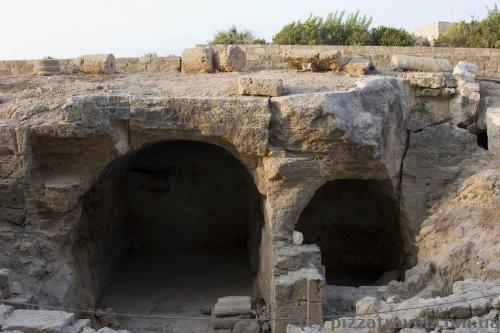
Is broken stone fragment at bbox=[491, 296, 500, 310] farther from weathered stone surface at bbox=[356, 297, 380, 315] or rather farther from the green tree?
the green tree

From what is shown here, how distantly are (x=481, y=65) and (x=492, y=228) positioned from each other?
572cm

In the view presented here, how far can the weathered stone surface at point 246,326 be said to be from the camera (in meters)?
7.48

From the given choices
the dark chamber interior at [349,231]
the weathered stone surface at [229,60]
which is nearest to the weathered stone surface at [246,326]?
the dark chamber interior at [349,231]

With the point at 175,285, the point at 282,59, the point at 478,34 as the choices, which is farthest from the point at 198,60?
the point at 478,34

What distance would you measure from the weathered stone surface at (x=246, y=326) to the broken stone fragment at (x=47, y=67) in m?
4.95

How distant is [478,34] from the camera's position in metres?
15.9

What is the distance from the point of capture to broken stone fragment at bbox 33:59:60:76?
9.35m

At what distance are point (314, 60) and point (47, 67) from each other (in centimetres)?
426

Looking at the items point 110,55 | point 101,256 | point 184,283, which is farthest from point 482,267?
point 110,55

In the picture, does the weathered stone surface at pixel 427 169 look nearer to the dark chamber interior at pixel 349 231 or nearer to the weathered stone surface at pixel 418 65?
the dark chamber interior at pixel 349 231

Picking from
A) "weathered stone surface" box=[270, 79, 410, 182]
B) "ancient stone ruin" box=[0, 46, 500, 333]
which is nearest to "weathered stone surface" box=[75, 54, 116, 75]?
"ancient stone ruin" box=[0, 46, 500, 333]

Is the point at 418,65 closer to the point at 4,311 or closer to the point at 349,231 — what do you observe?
the point at 349,231

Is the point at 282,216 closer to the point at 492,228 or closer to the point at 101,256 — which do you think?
the point at 492,228

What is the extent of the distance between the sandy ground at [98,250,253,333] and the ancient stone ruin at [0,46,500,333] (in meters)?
0.04
